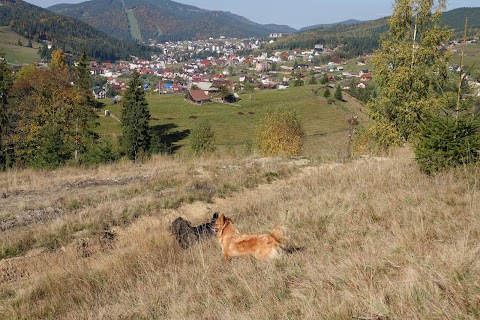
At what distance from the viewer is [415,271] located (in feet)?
10.2

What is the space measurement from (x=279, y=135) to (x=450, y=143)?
3053cm

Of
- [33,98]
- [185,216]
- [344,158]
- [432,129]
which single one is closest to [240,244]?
[185,216]

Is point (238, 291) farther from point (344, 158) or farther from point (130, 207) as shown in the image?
point (344, 158)

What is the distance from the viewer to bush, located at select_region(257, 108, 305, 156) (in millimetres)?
36906

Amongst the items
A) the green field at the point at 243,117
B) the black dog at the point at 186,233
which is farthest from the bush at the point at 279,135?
the black dog at the point at 186,233

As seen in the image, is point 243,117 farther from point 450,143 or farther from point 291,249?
point 291,249

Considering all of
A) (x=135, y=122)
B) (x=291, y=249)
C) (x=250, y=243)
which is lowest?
(x=135, y=122)

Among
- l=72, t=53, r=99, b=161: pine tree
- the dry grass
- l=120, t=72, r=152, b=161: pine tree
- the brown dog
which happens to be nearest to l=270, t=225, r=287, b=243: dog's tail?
the brown dog

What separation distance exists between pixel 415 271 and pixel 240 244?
216 centimetres

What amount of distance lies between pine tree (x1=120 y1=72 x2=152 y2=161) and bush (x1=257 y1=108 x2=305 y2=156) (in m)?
16.0

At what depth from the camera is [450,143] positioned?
7453 millimetres

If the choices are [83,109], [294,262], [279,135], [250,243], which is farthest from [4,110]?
[294,262]

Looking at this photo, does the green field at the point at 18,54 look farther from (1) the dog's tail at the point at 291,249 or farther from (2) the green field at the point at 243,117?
(1) the dog's tail at the point at 291,249

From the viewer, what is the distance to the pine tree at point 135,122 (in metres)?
45.8
